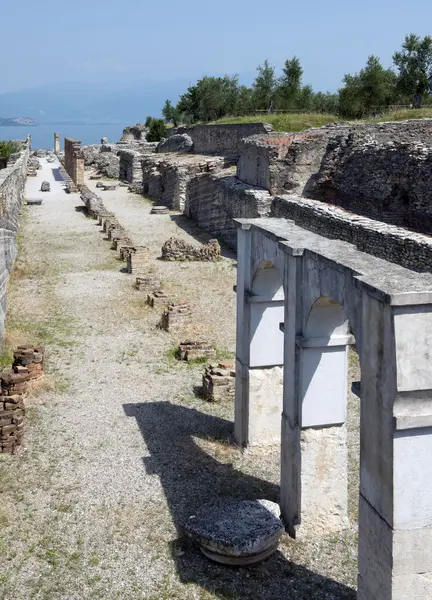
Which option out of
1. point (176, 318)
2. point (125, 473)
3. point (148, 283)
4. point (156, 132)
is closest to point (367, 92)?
point (156, 132)

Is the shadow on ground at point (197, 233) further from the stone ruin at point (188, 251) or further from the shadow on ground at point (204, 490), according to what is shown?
the shadow on ground at point (204, 490)

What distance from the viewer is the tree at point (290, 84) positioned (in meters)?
48.4

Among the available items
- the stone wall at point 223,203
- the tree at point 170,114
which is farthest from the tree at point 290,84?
the stone wall at point 223,203

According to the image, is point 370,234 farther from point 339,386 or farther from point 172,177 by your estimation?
point 172,177

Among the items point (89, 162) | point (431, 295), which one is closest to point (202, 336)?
point (431, 295)

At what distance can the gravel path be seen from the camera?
22.7 feet

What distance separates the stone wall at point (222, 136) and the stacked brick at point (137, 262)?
44.1ft

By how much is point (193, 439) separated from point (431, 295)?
218 inches

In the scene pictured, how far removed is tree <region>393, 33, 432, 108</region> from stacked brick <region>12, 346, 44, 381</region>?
34.5 m

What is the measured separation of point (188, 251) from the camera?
21.7 m

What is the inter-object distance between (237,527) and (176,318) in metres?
7.67

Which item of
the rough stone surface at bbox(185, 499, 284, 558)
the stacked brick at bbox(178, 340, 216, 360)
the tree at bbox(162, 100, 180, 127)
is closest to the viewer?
the rough stone surface at bbox(185, 499, 284, 558)

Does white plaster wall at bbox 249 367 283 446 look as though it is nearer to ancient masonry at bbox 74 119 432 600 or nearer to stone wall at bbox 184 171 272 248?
ancient masonry at bbox 74 119 432 600

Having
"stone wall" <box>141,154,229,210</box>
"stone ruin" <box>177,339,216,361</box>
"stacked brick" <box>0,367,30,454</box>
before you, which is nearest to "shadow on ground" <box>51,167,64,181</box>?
"stone wall" <box>141,154,229,210</box>
